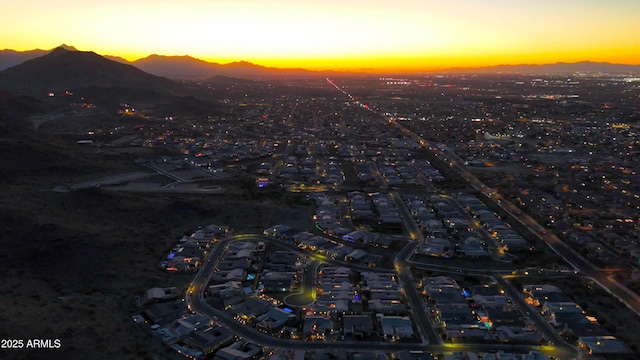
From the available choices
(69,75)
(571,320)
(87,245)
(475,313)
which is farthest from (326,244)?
(69,75)

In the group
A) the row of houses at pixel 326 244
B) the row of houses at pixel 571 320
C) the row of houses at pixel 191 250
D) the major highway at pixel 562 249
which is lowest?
the major highway at pixel 562 249

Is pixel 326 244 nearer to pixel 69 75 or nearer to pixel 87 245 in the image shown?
pixel 87 245

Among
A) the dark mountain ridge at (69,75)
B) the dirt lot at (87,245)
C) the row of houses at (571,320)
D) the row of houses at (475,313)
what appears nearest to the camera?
the dirt lot at (87,245)

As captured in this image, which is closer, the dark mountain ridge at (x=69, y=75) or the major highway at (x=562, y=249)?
the major highway at (x=562, y=249)

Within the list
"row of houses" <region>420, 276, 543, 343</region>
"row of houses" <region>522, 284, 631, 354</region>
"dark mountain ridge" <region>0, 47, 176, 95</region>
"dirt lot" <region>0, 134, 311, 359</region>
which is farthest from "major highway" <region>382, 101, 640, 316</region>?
"dark mountain ridge" <region>0, 47, 176, 95</region>

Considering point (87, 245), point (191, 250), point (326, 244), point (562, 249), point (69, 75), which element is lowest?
point (562, 249)

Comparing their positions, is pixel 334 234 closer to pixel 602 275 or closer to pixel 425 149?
pixel 602 275

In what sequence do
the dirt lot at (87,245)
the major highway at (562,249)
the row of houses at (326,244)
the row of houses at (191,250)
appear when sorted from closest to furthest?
the dirt lot at (87,245) < the major highway at (562,249) < the row of houses at (191,250) < the row of houses at (326,244)

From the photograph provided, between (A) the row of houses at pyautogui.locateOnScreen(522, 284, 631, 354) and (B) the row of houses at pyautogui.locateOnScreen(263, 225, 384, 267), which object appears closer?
(A) the row of houses at pyautogui.locateOnScreen(522, 284, 631, 354)

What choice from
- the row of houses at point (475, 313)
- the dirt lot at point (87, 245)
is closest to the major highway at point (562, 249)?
the row of houses at point (475, 313)

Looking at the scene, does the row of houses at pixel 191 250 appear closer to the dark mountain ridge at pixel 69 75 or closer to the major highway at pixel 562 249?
the major highway at pixel 562 249

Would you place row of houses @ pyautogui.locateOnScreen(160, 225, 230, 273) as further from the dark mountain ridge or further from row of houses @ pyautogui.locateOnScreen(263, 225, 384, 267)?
the dark mountain ridge

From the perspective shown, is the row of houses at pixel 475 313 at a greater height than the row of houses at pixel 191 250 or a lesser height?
lesser
